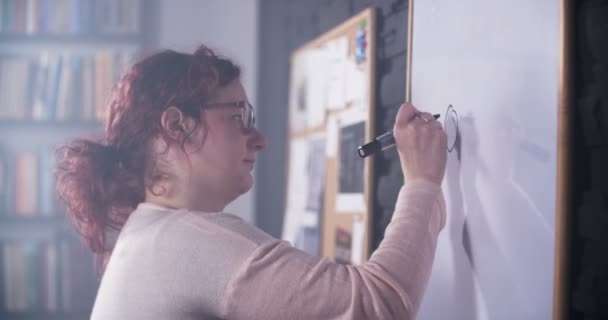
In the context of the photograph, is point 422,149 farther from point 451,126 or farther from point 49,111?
point 49,111

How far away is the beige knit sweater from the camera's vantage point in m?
0.96

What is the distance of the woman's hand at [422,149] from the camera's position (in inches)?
44.7

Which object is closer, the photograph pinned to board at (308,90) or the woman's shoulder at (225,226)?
the woman's shoulder at (225,226)

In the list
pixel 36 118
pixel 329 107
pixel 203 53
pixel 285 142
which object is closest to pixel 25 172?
pixel 36 118

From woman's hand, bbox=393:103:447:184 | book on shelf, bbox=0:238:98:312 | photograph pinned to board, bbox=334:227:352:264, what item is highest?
woman's hand, bbox=393:103:447:184

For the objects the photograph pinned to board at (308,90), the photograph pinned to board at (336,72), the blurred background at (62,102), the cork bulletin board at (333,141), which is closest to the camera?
the cork bulletin board at (333,141)

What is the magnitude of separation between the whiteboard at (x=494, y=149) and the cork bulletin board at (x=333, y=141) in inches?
12.0

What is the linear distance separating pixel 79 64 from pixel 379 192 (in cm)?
176

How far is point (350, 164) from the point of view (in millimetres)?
1800

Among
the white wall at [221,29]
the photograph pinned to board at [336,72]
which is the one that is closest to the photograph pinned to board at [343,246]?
the photograph pinned to board at [336,72]

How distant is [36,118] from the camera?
2848 mm

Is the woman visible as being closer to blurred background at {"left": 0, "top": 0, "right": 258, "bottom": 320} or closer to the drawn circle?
the drawn circle

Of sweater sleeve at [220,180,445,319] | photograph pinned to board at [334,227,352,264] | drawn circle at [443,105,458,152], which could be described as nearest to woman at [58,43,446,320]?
sweater sleeve at [220,180,445,319]

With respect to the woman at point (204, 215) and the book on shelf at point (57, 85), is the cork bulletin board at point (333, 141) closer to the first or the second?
the woman at point (204, 215)
